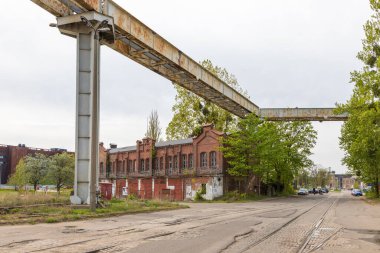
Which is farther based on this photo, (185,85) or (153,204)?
(185,85)

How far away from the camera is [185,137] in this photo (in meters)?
53.8

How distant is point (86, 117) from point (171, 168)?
30.6 metres

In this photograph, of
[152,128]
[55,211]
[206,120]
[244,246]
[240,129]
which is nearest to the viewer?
[244,246]

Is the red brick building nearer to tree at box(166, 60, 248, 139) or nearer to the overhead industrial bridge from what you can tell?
tree at box(166, 60, 248, 139)

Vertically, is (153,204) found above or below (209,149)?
below

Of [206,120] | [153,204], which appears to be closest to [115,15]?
[153,204]

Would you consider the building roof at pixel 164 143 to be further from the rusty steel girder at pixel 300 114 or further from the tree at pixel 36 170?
the tree at pixel 36 170

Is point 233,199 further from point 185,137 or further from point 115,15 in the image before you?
point 115,15

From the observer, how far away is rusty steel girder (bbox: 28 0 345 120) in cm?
1925

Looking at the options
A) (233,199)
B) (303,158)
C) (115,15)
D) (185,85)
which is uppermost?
(115,15)

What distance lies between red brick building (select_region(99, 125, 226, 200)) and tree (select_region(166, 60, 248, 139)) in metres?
3.53

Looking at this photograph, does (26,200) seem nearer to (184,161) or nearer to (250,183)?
(250,183)

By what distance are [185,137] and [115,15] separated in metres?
34.8

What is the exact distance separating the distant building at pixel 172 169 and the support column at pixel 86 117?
67.9 ft
